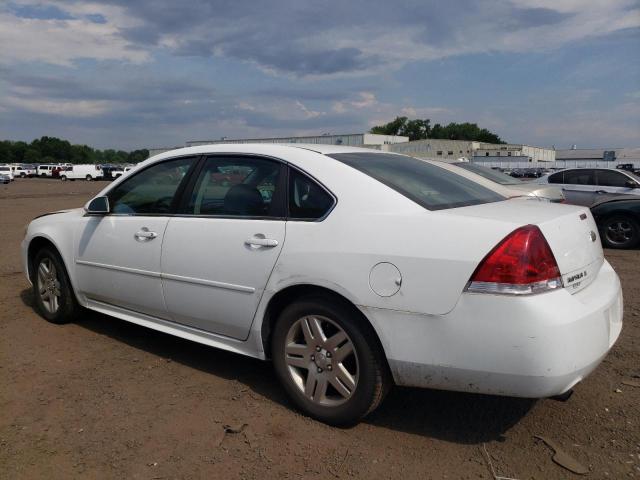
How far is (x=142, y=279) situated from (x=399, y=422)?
2053 mm

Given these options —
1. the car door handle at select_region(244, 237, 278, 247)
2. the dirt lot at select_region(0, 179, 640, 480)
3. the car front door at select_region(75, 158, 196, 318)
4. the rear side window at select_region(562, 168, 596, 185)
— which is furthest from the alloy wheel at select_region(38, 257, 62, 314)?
the rear side window at select_region(562, 168, 596, 185)

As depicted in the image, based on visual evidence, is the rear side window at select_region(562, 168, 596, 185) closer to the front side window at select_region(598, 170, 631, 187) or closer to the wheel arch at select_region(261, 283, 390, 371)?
the front side window at select_region(598, 170, 631, 187)

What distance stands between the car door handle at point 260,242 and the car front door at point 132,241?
2.83 ft

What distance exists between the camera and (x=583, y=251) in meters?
2.86

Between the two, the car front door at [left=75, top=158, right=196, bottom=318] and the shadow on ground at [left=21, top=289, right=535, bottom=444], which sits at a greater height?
the car front door at [left=75, top=158, right=196, bottom=318]

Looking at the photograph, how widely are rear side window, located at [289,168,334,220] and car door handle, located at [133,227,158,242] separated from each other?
117 cm

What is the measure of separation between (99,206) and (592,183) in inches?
426

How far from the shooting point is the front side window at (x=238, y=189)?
3348 mm

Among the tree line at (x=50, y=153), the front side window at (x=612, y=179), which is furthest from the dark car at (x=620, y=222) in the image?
the tree line at (x=50, y=153)

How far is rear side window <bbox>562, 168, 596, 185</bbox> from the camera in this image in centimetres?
1185

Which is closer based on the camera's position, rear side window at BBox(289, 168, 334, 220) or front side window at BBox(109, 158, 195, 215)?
rear side window at BBox(289, 168, 334, 220)

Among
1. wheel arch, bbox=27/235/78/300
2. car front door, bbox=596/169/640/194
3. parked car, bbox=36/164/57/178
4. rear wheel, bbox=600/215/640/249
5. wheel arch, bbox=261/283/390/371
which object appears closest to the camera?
wheel arch, bbox=261/283/390/371

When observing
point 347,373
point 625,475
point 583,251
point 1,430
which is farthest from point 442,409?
point 1,430

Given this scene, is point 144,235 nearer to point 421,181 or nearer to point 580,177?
point 421,181
